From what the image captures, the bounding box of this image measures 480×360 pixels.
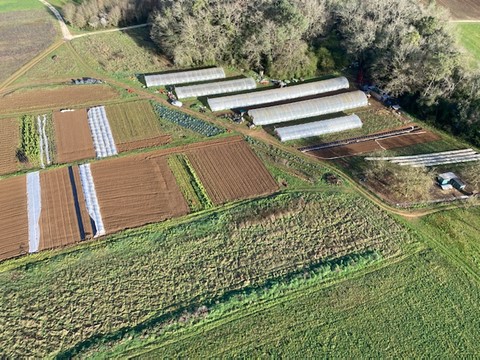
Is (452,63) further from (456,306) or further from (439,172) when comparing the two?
(456,306)

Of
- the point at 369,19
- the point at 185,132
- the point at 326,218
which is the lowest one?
the point at 326,218

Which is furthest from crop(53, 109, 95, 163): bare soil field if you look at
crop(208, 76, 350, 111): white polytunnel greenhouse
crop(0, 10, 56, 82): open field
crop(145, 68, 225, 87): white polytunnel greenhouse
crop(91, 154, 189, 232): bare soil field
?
crop(208, 76, 350, 111): white polytunnel greenhouse

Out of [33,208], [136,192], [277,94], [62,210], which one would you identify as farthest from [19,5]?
[136,192]

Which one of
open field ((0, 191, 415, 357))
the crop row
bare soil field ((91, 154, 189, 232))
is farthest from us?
the crop row

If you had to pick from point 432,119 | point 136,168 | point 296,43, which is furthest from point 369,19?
point 136,168

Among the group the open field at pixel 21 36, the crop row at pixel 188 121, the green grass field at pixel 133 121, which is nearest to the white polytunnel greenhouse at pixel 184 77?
the green grass field at pixel 133 121

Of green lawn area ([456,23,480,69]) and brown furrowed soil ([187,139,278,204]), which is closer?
brown furrowed soil ([187,139,278,204])

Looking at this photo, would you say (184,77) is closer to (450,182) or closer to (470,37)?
(450,182)

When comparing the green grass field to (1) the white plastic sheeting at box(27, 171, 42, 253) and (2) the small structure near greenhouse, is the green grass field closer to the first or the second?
(1) the white plastic sheeting at box(27, 171, 42, 253)
